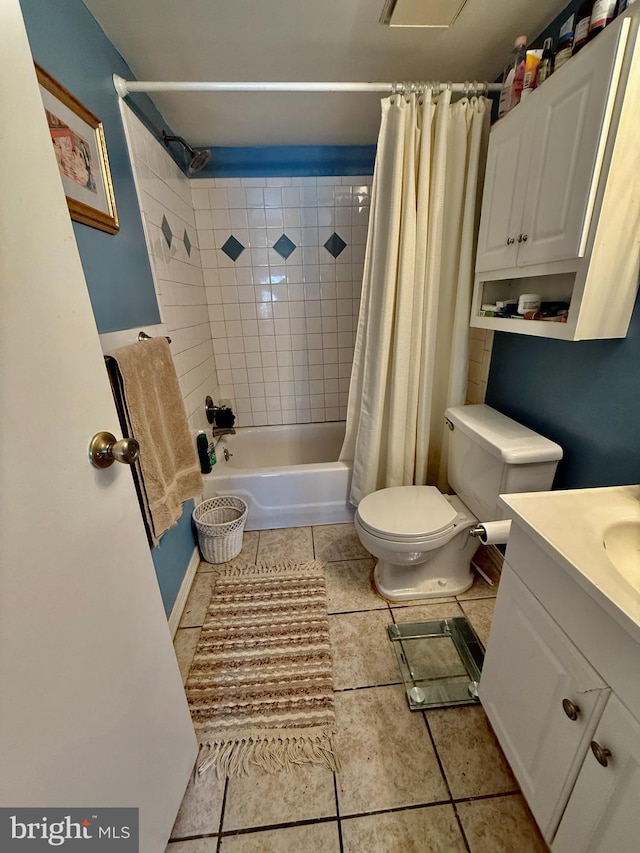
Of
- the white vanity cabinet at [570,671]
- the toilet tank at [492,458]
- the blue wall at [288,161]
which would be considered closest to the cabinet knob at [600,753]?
the white vanity cabinet at [570,671]

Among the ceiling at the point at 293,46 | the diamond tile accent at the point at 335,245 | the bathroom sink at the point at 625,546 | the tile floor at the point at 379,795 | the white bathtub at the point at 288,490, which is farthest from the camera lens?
the diamond tile accent at the point at 335,245

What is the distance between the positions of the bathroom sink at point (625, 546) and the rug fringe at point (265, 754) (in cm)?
96

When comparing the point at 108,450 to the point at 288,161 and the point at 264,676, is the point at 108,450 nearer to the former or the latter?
the point at 264,676

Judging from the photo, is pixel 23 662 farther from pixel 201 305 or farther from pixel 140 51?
pixel 201 305

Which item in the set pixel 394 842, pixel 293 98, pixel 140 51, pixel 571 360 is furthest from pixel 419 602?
pixel 140 51

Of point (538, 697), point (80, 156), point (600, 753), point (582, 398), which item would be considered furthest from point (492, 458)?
point (80, 156)

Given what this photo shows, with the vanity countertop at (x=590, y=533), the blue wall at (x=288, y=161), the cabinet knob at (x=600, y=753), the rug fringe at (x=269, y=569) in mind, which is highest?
the blue wall at (x=288, y=161)

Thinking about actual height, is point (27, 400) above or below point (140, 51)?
below

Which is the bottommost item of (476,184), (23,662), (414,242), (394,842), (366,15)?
(394,842)

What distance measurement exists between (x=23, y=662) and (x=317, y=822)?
3.12 feet

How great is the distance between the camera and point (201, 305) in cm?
221

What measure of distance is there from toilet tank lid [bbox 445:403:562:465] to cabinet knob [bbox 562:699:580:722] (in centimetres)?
68

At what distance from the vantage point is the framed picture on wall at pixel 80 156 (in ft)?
2.93

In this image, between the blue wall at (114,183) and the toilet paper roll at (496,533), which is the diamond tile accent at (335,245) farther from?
the toilet paper roll at (496,533)
